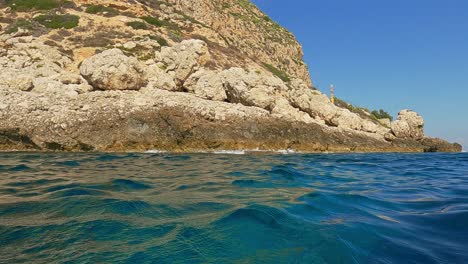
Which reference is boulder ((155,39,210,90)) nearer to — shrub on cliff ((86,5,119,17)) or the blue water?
the blue water

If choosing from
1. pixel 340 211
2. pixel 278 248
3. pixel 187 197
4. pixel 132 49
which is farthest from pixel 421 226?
pixel 132 49

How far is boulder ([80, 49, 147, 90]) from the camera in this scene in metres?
17.3

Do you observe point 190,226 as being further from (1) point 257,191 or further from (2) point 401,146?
(2) point 401,146

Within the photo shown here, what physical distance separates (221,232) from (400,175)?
24.0 feet

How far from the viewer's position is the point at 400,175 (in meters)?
9.50

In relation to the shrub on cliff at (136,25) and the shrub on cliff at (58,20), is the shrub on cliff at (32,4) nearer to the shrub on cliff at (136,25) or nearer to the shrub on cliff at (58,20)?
the shrub on cliff at (58,20)

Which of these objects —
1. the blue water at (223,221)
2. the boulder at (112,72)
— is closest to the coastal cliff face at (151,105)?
the boulder at (112,72)

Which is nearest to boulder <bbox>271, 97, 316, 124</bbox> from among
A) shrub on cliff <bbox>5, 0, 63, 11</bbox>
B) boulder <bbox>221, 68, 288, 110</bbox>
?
boulder <bbox>221, 68, 288, 110</bbox>

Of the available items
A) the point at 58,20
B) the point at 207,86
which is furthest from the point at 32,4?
the point at 207,86

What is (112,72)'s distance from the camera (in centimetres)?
1730

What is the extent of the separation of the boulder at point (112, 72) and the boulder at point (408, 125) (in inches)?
706

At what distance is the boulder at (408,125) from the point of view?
2444 cm

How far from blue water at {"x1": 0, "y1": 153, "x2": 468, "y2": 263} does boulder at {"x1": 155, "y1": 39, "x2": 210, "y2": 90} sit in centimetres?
1391

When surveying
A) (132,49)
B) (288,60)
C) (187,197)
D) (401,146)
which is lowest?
(187,197)
